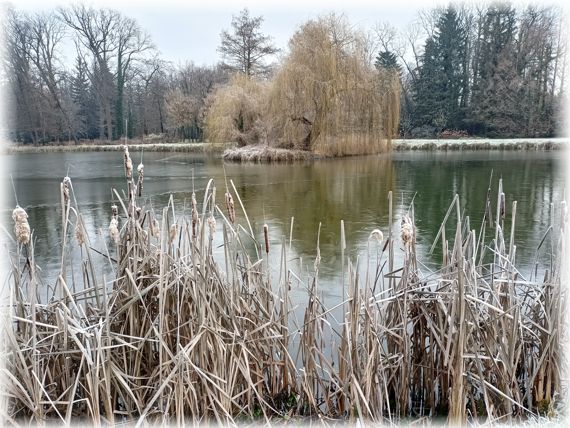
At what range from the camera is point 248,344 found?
1.98m

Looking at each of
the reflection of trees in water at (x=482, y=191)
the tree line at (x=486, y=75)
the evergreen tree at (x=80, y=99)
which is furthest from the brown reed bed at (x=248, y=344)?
the evergreen tree at (x=80, y=99)

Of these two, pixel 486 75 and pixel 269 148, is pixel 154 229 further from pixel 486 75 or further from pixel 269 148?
pixel 486 75

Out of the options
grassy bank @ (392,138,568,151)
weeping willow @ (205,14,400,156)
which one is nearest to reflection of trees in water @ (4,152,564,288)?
weeping willow @ (205,14,400,156)

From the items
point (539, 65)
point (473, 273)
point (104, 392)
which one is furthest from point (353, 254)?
point (539, 65)

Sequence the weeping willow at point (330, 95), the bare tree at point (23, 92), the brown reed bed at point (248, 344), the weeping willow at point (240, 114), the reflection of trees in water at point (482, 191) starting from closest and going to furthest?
the brown reed bed at point (248, 344) → the reflection of trees in water at point (482, 191) → the bare tree at point (23, 92) → the weeping willow at point (330, 95) → the weeping willow at point (240, 114)

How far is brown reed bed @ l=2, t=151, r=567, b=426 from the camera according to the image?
66.6 inches

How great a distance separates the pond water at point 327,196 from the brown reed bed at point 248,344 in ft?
1.27

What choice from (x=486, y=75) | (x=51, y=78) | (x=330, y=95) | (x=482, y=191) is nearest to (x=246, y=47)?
(x=330, y=95)

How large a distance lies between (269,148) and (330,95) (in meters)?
2.73

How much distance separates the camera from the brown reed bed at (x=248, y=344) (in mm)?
1690

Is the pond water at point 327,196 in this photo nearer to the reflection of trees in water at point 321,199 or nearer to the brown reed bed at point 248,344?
the reflection of trees in water at point 321,199

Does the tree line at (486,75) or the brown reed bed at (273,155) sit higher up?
the tree line at (486,75)

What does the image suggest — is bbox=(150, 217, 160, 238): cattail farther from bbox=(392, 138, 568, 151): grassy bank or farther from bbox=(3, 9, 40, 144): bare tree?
bbox=(392, 138, 568, 151): grassy bank

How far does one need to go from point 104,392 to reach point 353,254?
331 cm
